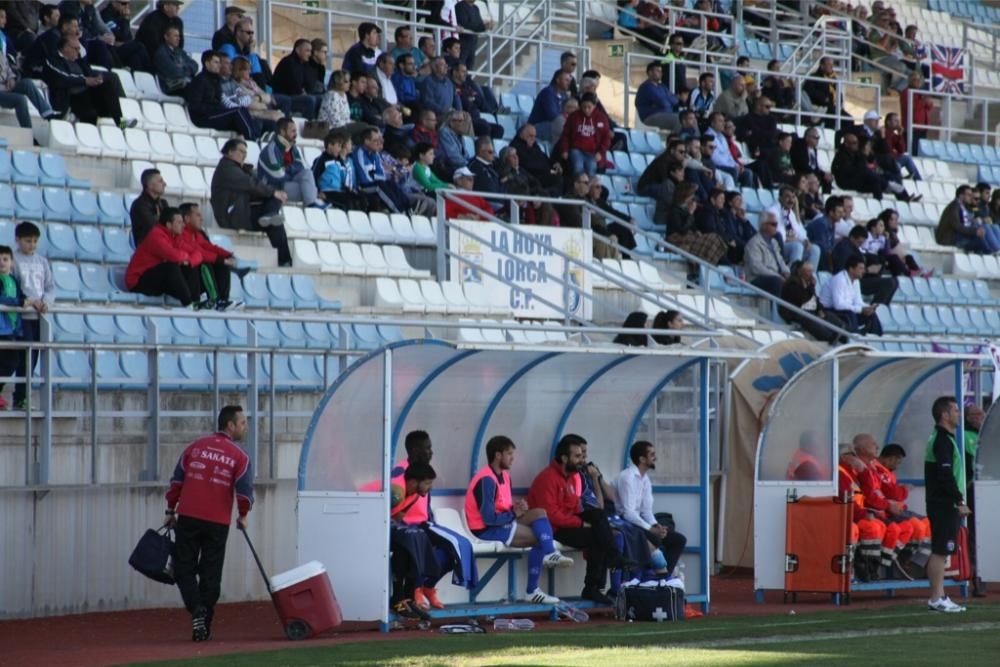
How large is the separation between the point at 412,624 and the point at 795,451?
447 cm

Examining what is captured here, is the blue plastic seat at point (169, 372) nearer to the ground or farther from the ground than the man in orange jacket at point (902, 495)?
farther from the ground

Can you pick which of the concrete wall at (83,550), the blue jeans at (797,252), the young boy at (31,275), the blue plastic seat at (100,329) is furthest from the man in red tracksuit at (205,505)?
the blue jeans at (797,252)

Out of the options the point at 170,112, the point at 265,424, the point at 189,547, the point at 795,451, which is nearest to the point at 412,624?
the point at 189,547

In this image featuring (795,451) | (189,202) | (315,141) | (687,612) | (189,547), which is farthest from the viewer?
(315,141)

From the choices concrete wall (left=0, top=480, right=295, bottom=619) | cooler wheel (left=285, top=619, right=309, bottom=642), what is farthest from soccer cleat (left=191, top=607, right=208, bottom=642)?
concrete wall (left=0, top=480, right=295, bottom=619)

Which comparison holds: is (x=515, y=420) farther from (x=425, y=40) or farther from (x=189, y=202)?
(x=425, y=40)

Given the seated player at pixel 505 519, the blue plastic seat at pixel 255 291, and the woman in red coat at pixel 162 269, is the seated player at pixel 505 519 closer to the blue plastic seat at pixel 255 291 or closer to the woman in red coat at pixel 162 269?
the woman in red coat at pixel 162 269

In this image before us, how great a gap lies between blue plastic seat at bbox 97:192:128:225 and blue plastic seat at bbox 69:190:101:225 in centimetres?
5

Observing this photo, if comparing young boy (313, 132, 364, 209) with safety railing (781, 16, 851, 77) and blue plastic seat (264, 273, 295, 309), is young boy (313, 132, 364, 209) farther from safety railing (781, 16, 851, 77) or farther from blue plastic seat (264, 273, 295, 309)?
safety railing (781, 16, 851, 77)

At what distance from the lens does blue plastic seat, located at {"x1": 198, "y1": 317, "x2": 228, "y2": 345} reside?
17362mm

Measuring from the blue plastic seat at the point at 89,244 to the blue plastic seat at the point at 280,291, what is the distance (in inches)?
62.8

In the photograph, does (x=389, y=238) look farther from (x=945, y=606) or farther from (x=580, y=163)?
(x=945, y=606)

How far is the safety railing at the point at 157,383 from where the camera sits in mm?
15094

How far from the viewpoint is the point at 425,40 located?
82.5 feet
